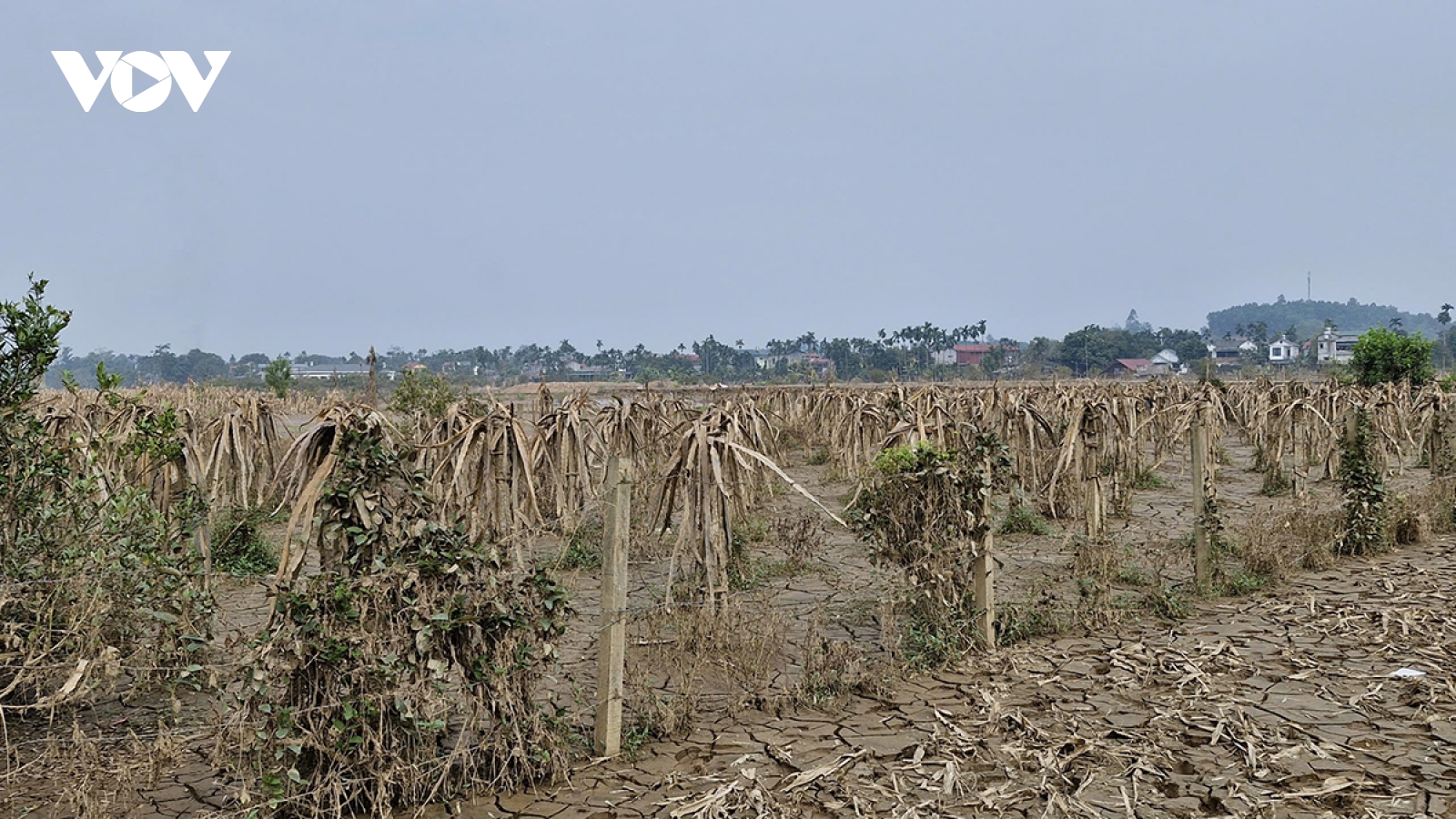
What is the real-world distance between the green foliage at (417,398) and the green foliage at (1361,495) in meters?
9.45

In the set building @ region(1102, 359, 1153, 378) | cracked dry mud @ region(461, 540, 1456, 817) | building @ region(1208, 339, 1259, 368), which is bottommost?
cracked dry mud @ region(461, 540, 1456, 817)

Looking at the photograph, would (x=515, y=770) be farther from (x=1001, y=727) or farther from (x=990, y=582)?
(x=990, y=582)

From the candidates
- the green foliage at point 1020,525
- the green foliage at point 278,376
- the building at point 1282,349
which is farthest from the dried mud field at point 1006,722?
the building at point 1282,349

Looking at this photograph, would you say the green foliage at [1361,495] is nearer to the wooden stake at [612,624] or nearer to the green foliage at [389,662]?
the wooden stake at [612,624]

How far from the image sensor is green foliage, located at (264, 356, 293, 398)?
25.6 meters

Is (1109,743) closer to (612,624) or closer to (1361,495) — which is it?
(612,624)

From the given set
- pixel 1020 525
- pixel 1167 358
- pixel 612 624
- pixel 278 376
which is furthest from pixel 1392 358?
pixel 1167 358

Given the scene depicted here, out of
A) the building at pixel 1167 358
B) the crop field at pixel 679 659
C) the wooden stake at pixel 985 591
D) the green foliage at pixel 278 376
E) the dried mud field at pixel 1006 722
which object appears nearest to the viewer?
the crop field at pixel 679 659

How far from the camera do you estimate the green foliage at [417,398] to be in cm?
1127

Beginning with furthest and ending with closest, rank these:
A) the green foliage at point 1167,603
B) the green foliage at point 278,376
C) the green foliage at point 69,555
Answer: the green foliage at point 278,376 → the green foliage at point 1167,603 → the green foliage at point 69,555

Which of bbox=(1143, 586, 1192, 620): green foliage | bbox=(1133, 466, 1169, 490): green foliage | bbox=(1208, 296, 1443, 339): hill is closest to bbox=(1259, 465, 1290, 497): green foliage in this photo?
bbox=(1133, 466, 1169, 490): green foliage

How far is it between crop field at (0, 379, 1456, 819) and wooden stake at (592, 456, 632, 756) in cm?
1

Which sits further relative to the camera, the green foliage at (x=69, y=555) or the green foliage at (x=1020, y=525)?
the green foliage at (x=1020, y=525)

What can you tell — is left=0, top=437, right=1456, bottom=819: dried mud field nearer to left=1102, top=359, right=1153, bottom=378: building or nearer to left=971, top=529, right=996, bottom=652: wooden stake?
left=971, top=529, right=996, bottom=652: wooden stake
